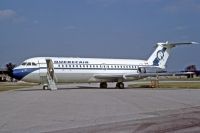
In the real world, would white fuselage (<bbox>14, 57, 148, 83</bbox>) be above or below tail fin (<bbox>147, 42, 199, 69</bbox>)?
below

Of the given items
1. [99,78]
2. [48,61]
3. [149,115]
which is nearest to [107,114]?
[149,115]

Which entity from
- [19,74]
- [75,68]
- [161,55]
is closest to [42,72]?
[19,74]

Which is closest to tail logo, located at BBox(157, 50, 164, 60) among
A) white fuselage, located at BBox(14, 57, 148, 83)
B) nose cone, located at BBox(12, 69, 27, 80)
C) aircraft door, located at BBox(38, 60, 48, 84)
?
white fuselage, located at BBox(14, 57, 148, 83)

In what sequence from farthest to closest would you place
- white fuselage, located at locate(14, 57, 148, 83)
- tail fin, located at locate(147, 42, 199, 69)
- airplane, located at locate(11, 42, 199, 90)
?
tail fin, located at locate(147, 42, 199, 69)
airplane, located at locate(11, 42, 199, 90)
white fuselage, located at locate(14, 57, 148, 83)

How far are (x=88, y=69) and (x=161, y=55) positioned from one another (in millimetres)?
11992

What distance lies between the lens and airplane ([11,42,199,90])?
41.2 m

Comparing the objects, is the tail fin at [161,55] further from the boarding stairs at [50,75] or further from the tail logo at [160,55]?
the boarding stairs at [50,75]

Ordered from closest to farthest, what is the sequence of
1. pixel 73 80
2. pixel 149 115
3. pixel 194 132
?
1. pixel 194 132
2. pixel 149 115
3. pixel 73 80

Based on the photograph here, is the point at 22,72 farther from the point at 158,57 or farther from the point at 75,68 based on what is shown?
the point at 158,57

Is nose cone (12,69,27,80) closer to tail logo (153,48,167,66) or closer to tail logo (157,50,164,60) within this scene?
tail logo (153,48,167,66)

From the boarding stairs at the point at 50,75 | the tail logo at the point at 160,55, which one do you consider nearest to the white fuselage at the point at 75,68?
the boarding stairs at the point at 50,75

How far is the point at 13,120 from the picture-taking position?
14.5 metres

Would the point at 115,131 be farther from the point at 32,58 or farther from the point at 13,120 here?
the point at 32,58

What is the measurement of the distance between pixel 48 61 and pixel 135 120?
2798 centimetres
